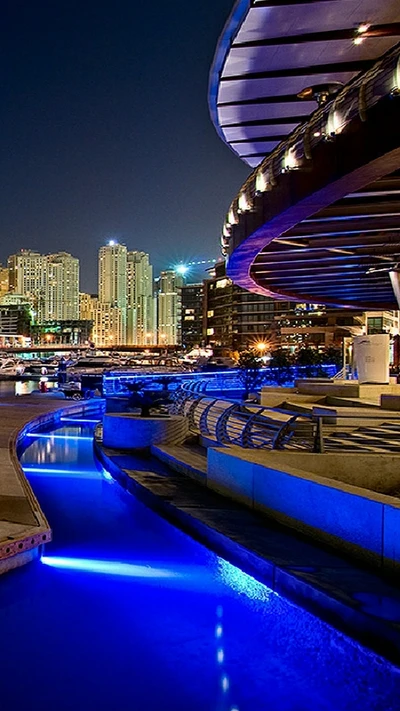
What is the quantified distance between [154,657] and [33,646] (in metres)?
1.40

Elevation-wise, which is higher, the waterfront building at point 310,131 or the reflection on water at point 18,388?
the waterfront building at point 310,131

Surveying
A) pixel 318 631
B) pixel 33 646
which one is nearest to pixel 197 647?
pixel 318 631

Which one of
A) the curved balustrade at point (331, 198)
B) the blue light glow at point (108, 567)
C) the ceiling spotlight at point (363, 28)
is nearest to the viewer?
the blue light glow at point (108, 567)

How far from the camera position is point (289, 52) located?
57.5ft

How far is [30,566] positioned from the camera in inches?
357

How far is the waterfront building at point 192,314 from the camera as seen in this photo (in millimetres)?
186125

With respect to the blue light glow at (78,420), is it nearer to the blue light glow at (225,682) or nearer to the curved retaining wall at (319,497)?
the curved retaining wall at (319,497)

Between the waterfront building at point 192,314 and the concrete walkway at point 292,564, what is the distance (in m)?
172

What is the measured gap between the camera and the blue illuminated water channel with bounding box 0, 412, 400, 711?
6199 millimetres

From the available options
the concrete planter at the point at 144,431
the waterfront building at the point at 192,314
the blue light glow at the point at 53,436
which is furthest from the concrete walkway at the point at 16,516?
the waterfront building at the point at 192,314

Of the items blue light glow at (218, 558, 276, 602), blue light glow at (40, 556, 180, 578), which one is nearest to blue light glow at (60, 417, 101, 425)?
blue light glow at (40, 556, 180, 578)

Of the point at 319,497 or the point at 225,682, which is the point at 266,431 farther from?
the point at 225,682

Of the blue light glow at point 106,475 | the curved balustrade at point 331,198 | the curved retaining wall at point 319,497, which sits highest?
the curved balustrade at point 331,198

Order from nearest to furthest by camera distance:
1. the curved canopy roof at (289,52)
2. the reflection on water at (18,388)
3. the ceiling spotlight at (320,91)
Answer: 1. the curved canopy roof at (289,52)
2. the ceiling spotlight at (320,91)
3. the reflection on water at (18,388)
